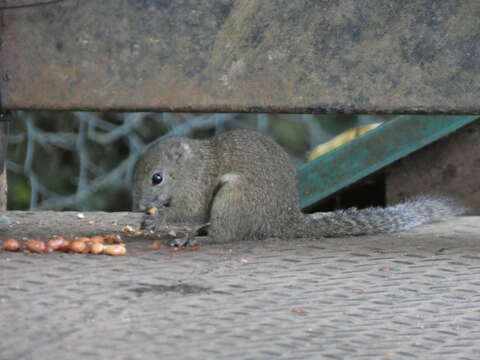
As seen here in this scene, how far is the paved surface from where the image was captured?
262cm

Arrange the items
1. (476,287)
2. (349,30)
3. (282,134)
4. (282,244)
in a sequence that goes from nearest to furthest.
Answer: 1. (476,287)
2. (349,30)
3. (282,244)
4. (282,134)

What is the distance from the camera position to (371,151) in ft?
18.6

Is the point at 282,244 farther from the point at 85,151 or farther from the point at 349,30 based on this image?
the point at 85,151

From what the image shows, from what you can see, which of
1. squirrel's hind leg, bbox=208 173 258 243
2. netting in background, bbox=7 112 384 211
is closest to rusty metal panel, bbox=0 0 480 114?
squirrel's hind leg, bbox=208 173 258 243

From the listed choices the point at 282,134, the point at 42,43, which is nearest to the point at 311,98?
the point at 42,43

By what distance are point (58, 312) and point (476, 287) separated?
157 cm

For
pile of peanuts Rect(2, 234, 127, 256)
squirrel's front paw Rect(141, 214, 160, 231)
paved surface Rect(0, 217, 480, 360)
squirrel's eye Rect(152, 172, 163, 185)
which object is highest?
squirrel's eye Rect(152, 172, 163, 185)

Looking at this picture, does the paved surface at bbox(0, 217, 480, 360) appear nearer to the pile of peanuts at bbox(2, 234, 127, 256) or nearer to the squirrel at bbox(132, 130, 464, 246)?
the pile of peanuts at bbox(2, 234, 127, 256)

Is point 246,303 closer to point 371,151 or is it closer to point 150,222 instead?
point 150,222

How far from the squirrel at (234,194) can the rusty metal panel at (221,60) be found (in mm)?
728

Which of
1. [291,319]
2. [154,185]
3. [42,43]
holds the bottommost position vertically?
[291,319]

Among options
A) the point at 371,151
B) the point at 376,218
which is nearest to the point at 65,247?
the point at 376,218

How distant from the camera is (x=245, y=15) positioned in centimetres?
386

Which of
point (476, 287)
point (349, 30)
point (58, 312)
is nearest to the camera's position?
point (58, 312)
